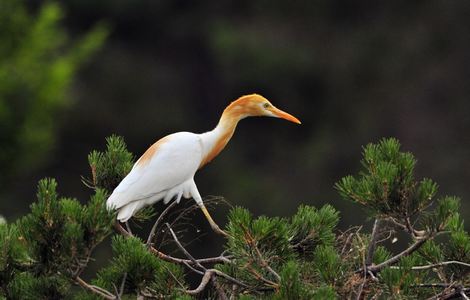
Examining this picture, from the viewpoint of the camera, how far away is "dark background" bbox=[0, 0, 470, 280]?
51.2ft

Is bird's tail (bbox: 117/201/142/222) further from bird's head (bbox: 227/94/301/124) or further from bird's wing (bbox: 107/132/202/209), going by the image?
bird's head (bbox: 227/94/301/124)

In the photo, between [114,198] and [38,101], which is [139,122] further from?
[114,198]

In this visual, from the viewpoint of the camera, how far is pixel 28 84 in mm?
10656

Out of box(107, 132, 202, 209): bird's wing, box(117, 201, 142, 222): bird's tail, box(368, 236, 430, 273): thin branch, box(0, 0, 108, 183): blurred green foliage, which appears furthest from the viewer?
box(0, 0, 108, 183): blurred green foliage

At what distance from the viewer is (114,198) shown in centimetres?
374

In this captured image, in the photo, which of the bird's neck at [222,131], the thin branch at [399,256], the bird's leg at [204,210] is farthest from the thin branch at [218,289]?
the bird's neck at [222,131]

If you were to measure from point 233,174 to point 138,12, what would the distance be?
3.67 metres

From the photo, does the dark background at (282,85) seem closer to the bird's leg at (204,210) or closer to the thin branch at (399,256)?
the bird's leg at (204,210)

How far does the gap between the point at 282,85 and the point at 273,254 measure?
13.1 metres

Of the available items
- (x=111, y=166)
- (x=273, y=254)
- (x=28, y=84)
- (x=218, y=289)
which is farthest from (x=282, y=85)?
(x=273, y=254)

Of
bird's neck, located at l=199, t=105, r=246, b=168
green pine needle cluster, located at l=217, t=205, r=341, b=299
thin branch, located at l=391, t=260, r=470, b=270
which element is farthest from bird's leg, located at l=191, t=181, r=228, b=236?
thin branch, located at l=391, t=260, r=470, b=270

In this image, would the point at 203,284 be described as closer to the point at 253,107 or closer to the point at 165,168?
the point at 165,168

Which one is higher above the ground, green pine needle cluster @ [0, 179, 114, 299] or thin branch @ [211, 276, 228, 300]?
green pine needle cluster @ [0, 179, 114, 299]

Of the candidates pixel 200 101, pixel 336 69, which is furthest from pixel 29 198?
pixel 336 69
